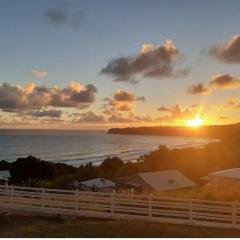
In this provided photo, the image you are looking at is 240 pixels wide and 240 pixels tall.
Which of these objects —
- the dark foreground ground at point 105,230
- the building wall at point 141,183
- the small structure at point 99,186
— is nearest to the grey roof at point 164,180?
the building wall at point 141,183

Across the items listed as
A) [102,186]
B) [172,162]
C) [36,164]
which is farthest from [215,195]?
[172,162]

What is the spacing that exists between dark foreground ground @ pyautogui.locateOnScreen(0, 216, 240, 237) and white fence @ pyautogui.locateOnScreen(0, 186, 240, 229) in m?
0.30

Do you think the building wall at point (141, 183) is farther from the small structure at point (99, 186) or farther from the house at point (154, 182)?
the small structure at point (99, 186)

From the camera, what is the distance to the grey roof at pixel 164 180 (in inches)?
1443

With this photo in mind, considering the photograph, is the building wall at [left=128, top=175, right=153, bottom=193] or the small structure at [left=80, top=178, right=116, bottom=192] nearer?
the small structure at [left=80, top=178, right=116, bottom=192]

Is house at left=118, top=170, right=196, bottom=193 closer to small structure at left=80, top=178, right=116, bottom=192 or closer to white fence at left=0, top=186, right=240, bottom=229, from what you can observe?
small structure at left=80, top=178, right=116, bottom=192

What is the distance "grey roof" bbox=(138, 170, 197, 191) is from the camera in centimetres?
3666

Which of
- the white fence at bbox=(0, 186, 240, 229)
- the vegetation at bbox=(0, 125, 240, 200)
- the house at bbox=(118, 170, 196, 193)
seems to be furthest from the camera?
the vegetation at bbox=(0, 125, 240, 200)

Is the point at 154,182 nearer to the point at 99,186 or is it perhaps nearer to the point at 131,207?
the point at 99,186

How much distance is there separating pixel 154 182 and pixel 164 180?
5.08 ft

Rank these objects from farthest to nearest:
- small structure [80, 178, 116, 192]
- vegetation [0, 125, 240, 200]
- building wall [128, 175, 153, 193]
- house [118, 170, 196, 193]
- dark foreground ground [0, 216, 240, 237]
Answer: vegetation [0, 125, 240, 200] → house [118, 170, 196, 193] → building wall [128, 175, 153, 193] → small structure [80, 178, 116, 192] → dark foreground ground [0, 216, 240, 237]

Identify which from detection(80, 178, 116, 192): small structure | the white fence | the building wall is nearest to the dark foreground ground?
the white fence

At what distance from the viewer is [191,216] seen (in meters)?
13.2

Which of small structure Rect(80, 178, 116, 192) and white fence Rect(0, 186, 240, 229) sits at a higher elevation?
white fence Rect(0, 186, 240, 229)
